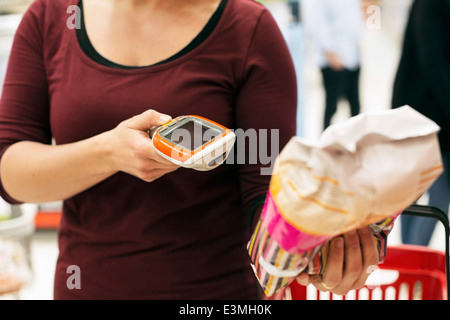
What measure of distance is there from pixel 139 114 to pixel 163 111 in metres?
0.05

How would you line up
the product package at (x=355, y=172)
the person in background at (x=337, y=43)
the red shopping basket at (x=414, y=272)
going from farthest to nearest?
the person in background at (x=337, y=43), the red shopping basket at (x=414, y=272), the product package at (x=355, y=172)

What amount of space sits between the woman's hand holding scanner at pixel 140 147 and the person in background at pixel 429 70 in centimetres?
190

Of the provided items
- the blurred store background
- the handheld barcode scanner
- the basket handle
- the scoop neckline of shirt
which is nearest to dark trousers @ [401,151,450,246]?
the blurred store background

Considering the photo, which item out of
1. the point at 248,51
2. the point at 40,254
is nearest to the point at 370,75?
the point at 40,254

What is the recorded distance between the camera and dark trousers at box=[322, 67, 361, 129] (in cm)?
428

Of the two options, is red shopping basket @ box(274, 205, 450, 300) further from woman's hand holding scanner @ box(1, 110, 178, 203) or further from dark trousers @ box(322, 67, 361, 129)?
dark trousers @ box(322, 67, 361, 129)

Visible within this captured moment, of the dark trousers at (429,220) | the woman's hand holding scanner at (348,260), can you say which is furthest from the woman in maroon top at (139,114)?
the dark trousers at (429,220)

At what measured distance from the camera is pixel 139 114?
102 cm

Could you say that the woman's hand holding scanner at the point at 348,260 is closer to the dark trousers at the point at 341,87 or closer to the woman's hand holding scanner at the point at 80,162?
the woman's hand holding scanner at the point at 80,162

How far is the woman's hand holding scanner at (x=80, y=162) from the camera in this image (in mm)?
892

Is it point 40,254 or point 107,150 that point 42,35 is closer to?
point 107,150

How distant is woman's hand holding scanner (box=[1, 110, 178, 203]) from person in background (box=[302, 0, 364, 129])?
3305 millimetres

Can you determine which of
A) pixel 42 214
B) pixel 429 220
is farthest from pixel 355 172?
pixel 42 214

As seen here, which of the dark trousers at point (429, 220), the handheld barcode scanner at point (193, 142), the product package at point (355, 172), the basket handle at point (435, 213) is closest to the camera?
the product package at point (355, 172)
